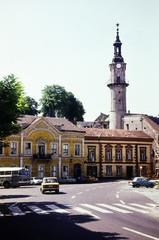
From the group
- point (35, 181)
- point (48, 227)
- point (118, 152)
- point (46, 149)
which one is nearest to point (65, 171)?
point (46, 149)

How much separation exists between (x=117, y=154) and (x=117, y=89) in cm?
2145

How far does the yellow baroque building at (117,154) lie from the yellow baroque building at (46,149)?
8.81ft

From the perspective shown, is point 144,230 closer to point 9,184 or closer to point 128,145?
point 9,184

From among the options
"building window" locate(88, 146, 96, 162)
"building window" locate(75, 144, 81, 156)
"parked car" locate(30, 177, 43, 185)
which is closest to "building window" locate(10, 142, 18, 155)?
"parked car" locate(30, 177, 43, 185)

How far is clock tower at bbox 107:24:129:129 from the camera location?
8862 cm

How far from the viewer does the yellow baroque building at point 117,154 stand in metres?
70.3

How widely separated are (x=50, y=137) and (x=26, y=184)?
1226 cm

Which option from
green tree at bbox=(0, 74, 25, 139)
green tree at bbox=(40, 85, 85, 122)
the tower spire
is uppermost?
the tower spire

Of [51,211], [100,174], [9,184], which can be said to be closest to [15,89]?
[51,211]

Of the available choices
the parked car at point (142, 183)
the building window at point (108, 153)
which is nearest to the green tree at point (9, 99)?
the parked car at point (142, 183)

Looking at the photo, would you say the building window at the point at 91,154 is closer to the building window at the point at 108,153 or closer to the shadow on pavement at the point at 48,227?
the building window at the point at 108,153

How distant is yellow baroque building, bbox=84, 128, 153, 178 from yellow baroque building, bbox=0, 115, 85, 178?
268 centimetres

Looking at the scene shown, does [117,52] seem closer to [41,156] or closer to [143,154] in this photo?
[143,154]

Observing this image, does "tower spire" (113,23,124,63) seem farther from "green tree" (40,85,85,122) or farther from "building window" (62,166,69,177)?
"building window" (62,166,69,177)
